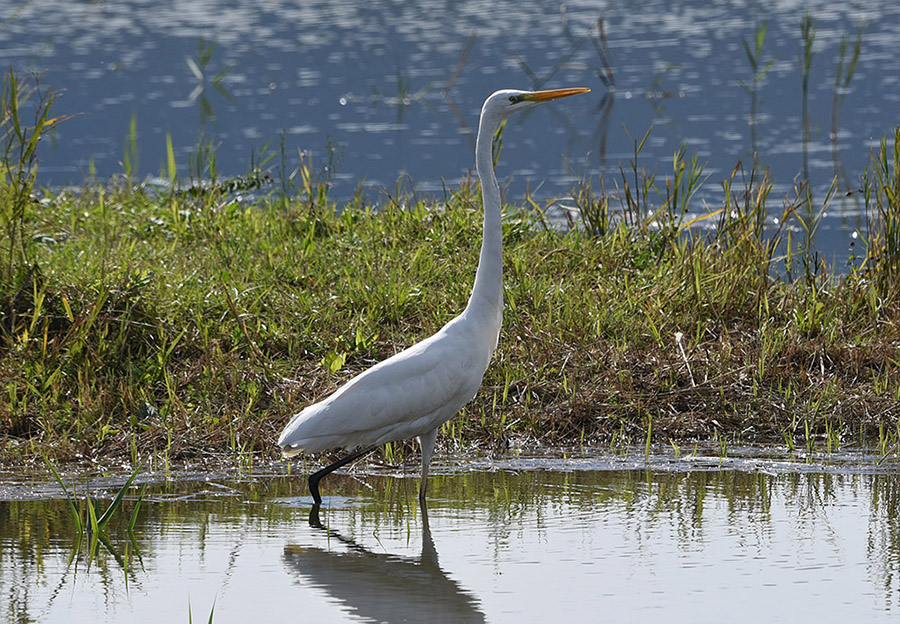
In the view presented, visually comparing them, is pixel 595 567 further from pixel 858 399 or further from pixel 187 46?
pixel 187 46

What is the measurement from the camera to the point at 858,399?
18.5ft

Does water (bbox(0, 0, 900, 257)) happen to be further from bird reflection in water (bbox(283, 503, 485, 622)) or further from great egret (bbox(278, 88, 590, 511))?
bird reflection in water (bbox(283, 503, 485, 622))

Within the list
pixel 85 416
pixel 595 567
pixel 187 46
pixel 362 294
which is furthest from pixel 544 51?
pixel 595 567

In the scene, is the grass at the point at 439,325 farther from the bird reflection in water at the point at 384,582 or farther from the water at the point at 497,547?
the bird reflection in water at the point at 384,582

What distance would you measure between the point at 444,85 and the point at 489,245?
1113 centimetres

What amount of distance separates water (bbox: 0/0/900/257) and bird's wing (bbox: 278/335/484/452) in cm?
319

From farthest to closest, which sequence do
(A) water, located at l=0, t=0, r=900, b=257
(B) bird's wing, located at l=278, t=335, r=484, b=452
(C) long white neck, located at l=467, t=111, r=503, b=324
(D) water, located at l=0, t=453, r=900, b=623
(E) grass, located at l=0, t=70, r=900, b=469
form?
(A) water, located at l=0, t=0, r=900, b=257 < (E) grass, located at l=0, t=70, r=900, b=469 < (C) long white neck, located at l=467, t=111, r=503, b=324 < (B) bird's wing, located at l=278, t=335, r=484, b=452 < (D) water, located at l=0, t=453, r=900, b=623

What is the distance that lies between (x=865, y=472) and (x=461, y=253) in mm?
2825

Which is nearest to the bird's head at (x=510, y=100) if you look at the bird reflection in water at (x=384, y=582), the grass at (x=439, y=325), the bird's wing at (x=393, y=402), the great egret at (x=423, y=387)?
the great egret at (x=423, y=387)

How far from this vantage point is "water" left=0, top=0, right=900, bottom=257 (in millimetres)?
11453

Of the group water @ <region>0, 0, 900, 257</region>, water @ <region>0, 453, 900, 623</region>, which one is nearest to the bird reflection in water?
water @ <region>0, 453, 900, 623</region>

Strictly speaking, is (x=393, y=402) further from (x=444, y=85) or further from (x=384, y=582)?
(x=444, y=85)

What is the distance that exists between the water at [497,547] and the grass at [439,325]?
1.36 feet

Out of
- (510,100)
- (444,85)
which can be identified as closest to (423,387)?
(510,100)
